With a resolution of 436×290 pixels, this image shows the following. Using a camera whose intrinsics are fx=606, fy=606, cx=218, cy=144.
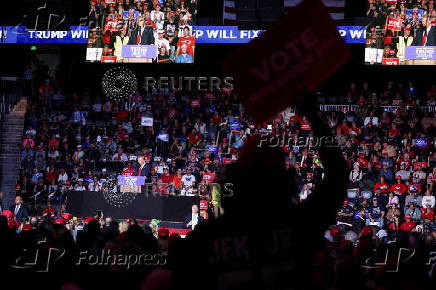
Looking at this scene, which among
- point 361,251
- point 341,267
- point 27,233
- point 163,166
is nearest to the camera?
point 341,267

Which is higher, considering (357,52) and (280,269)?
(357,52)

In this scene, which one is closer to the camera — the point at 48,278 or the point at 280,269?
the point at 280,269

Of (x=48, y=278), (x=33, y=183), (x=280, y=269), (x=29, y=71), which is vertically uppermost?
(x=29, y=71)

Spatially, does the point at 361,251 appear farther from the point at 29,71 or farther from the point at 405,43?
the point at 29,71

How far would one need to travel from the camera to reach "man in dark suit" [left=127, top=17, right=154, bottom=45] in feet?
70.8

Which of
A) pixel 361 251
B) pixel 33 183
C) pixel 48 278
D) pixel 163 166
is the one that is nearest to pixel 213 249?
pixel 48 278

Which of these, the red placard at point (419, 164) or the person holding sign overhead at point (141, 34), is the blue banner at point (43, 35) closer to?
the person holding sign overhead at point (141, 34)

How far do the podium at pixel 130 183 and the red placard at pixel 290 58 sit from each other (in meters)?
14.0

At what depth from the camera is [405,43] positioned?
20141mm

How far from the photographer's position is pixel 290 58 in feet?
9.10

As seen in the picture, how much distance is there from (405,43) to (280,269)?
747 inches

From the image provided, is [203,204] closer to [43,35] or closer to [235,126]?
[235,126]

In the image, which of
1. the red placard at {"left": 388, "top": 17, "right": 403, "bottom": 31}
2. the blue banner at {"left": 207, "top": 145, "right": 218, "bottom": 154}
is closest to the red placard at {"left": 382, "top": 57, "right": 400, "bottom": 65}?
the red placard at {"left": 388, "top": 17, "right": 403, "bottom": 31}

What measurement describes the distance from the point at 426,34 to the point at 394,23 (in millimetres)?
1092
